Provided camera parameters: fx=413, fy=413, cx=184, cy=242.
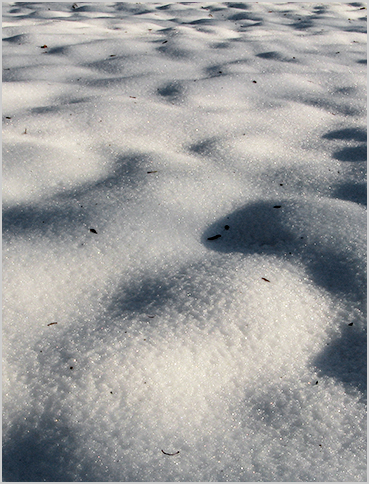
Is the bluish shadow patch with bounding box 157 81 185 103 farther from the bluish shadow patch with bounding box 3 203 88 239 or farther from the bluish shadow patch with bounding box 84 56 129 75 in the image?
the bluish shadow patch with bounding box 3 203 88 239

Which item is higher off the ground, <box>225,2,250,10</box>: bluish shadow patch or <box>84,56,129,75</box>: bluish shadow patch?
<box>225,2,250,10</box>: bluish shadow patch

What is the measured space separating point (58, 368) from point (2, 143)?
3.05ft

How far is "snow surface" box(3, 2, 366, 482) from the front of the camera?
0.70 meters

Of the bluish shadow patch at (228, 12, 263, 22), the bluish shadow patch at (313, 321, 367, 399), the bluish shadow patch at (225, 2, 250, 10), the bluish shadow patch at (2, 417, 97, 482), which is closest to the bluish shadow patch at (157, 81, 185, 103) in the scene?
the bluish shadow patch at (313, 321, 367, 399)

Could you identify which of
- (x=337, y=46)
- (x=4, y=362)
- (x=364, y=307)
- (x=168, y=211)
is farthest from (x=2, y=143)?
(x=337, y=46)

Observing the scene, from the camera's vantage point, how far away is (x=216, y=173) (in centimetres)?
132

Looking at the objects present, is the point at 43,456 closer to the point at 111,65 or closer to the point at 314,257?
the point at 314,257

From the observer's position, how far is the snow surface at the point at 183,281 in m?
0.70

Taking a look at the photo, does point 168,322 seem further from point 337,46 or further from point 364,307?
point 337,46

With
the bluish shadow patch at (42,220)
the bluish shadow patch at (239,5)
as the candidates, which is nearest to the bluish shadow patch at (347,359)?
the bluish shadow patch at (42,220)

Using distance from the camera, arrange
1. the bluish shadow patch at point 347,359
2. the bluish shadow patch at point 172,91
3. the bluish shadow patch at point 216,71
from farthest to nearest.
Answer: the bluish shadow patch at point 216,71, the bluish shadow patch at point 172,91, the bluish shadow patch at point 347,359

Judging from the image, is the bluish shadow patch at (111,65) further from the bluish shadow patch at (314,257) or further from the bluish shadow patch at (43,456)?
the bluish shadow patch at (43,456)

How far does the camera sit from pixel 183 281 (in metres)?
0.96

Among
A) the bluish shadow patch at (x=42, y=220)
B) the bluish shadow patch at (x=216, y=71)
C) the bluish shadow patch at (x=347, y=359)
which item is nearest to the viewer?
the bluish shadow patch at (x=347, y=359)
